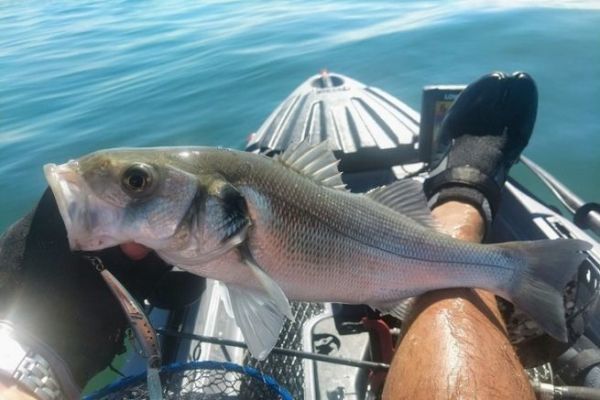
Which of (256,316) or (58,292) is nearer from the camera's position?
(256,316)

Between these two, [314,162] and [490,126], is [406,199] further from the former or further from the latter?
[490,126]

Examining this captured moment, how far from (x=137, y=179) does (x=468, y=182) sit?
2375 mm

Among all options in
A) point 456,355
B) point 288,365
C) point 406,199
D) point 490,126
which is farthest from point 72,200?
point 490,126

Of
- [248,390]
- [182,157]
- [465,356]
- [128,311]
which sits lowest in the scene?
[248,390]

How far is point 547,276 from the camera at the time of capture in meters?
2.07

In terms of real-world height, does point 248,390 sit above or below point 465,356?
below

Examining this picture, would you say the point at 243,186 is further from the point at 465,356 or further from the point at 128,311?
the point at 465,356

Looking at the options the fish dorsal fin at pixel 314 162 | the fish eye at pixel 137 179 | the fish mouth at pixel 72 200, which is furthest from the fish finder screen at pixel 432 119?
the fish mouth at pixel 72 200

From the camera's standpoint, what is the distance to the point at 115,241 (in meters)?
1.52

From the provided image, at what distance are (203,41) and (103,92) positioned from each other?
12.6ft

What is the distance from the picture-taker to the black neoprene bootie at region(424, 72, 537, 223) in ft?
11.8

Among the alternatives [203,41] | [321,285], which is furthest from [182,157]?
[203,41]

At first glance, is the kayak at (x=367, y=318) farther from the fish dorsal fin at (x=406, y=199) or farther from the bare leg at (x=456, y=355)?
the fish dorsal fin at (x=406, y=199)

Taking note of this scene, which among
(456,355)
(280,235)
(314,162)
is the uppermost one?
(314,162)
